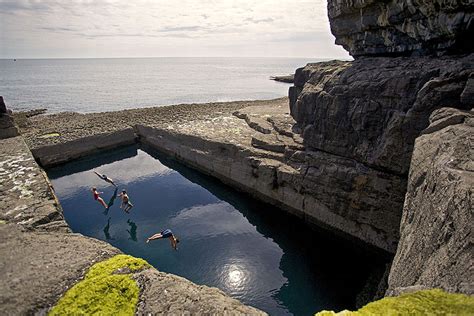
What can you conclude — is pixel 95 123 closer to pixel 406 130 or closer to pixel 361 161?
pixel 361 161

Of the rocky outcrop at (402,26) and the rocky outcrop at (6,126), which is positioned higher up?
the rocky outcrop at (402,26)

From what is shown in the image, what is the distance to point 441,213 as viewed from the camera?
6.45m

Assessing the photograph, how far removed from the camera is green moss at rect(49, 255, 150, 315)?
6.50 meters

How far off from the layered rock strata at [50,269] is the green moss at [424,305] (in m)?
2.35

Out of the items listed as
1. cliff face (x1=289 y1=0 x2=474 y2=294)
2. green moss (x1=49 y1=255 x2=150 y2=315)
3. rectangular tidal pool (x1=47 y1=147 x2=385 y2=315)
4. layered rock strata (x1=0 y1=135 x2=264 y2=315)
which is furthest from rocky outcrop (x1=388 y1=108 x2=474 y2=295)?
rectangular tidal pool (x1=47 y1=147 x2=385 y2=315)

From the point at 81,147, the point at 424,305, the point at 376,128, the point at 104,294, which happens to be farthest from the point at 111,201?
the point at 424,305

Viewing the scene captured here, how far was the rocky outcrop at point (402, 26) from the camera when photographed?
44.7 ft

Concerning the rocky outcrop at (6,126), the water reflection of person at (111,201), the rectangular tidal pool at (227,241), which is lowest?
the rectangular tidal pool at (227,241)

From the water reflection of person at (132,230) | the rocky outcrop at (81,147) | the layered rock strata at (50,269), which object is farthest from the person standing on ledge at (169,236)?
the rocky outcrop at (81,147)

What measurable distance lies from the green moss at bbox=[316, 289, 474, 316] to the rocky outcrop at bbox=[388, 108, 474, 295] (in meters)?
→ 0.34

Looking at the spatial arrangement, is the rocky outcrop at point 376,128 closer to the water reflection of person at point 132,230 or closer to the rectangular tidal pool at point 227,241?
the rectangular tidal pool at point 227,241

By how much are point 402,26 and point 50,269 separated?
19864 millimetres

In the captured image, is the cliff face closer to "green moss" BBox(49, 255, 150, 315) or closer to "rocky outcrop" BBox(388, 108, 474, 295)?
"rocky outcrop" BBox(388, 108, 474, 295)

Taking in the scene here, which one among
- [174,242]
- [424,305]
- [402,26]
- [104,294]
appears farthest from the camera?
[402,26]
